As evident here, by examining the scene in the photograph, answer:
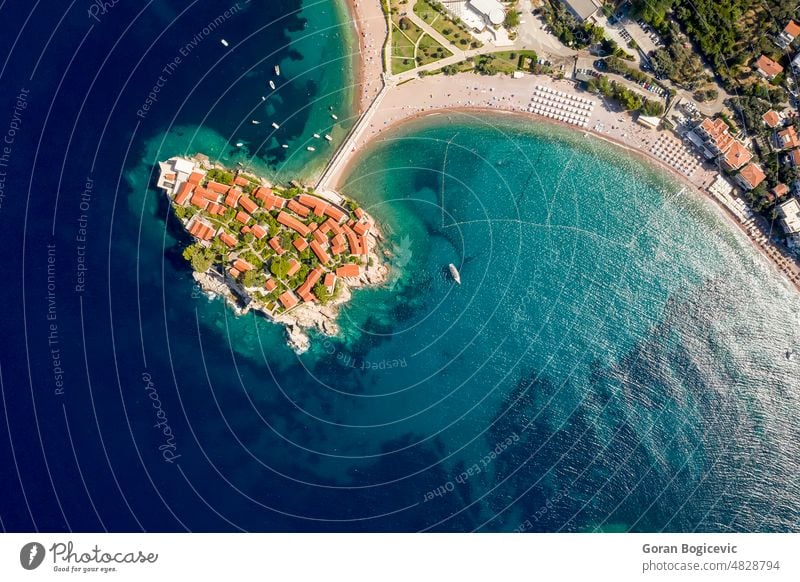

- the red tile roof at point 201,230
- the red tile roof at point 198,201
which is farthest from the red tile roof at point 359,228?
the red tile roof at point 198,201

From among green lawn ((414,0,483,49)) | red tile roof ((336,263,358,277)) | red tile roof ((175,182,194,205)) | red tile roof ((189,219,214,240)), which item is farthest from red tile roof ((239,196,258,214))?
green lawn ((414,0,483,49))

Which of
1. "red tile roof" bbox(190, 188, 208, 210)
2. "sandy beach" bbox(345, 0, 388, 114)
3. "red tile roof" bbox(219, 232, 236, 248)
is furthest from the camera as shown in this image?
"sandy beach" bbox(345, 0, 388, 114)

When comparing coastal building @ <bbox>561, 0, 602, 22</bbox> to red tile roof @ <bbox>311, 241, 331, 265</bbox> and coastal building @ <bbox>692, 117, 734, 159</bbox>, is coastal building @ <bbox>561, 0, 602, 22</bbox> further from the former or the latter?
red tile roof @ <bbox>311, 241, 331, 265</bbox>

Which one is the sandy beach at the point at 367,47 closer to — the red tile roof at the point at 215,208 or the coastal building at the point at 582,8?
the red tile roof at the point at 215,208

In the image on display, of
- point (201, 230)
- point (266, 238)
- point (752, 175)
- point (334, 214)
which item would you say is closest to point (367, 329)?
point (334, 214)

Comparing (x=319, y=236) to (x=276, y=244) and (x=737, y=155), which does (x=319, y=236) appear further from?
(x=737, y=155)

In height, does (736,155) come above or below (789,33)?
below
